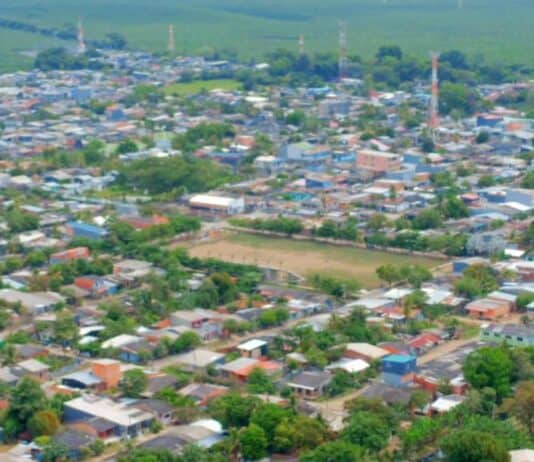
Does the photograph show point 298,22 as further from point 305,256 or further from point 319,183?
point 305,256

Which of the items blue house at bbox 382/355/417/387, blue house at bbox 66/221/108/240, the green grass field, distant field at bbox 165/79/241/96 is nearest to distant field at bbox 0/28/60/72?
the green grass field

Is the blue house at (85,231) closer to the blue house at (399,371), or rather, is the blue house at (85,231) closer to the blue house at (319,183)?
the blue house at (319,183)

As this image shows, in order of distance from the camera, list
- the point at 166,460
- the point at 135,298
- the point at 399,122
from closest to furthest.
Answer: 1. the point at 166,460
2. the point at 135,298
3. the point at 399,122

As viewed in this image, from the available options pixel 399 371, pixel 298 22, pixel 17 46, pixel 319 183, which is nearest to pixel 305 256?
pixel 319 183

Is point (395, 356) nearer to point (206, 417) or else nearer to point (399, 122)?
point (206, 417)

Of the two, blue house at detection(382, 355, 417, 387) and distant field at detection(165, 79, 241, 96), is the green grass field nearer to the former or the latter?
distant field at detection(165, 79, 241, 96)

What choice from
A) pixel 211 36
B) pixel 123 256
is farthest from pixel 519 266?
pixel 211 36

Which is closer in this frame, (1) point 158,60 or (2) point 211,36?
(1) point 158,60

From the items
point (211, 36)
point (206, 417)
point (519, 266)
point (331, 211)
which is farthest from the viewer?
point (211, 36)
